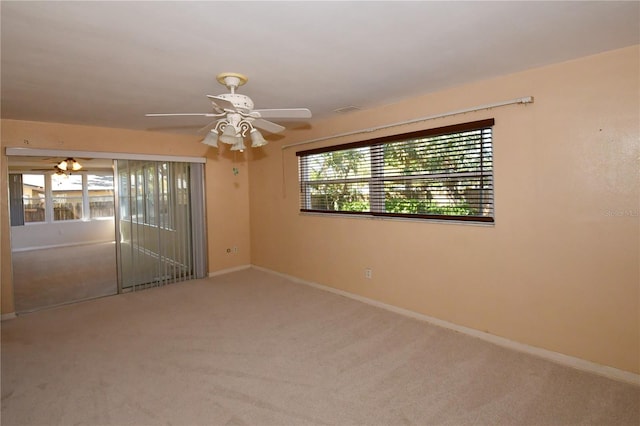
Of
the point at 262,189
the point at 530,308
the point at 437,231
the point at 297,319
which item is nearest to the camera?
the point at 530,308

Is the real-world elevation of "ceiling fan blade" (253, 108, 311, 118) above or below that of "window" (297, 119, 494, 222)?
above

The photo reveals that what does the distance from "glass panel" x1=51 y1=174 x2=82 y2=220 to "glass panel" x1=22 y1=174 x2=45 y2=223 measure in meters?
0.26

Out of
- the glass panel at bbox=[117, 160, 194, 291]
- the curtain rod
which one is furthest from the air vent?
the glass panel at bbox=[117, 160, 194, 291]

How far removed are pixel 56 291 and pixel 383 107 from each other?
5.23 metres

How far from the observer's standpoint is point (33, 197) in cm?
852

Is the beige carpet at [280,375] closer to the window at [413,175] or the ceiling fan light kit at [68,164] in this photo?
the window at [413,175]

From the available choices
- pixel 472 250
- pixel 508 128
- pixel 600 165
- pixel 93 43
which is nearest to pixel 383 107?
pixel 508 128

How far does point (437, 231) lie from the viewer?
11.1 feet

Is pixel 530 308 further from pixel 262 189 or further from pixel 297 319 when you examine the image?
pixel 262 189

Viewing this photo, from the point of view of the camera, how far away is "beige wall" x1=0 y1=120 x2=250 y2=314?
12.6ft

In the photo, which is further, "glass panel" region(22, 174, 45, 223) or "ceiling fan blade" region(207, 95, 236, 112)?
"glass panel" region(22, 174, 45, 223)

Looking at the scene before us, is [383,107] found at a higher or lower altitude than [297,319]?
higher

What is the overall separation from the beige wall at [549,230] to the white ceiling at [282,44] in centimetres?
22

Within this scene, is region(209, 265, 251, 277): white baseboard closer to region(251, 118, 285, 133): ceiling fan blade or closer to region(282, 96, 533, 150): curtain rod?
region(282, 96, 533, 150): curtain rod
